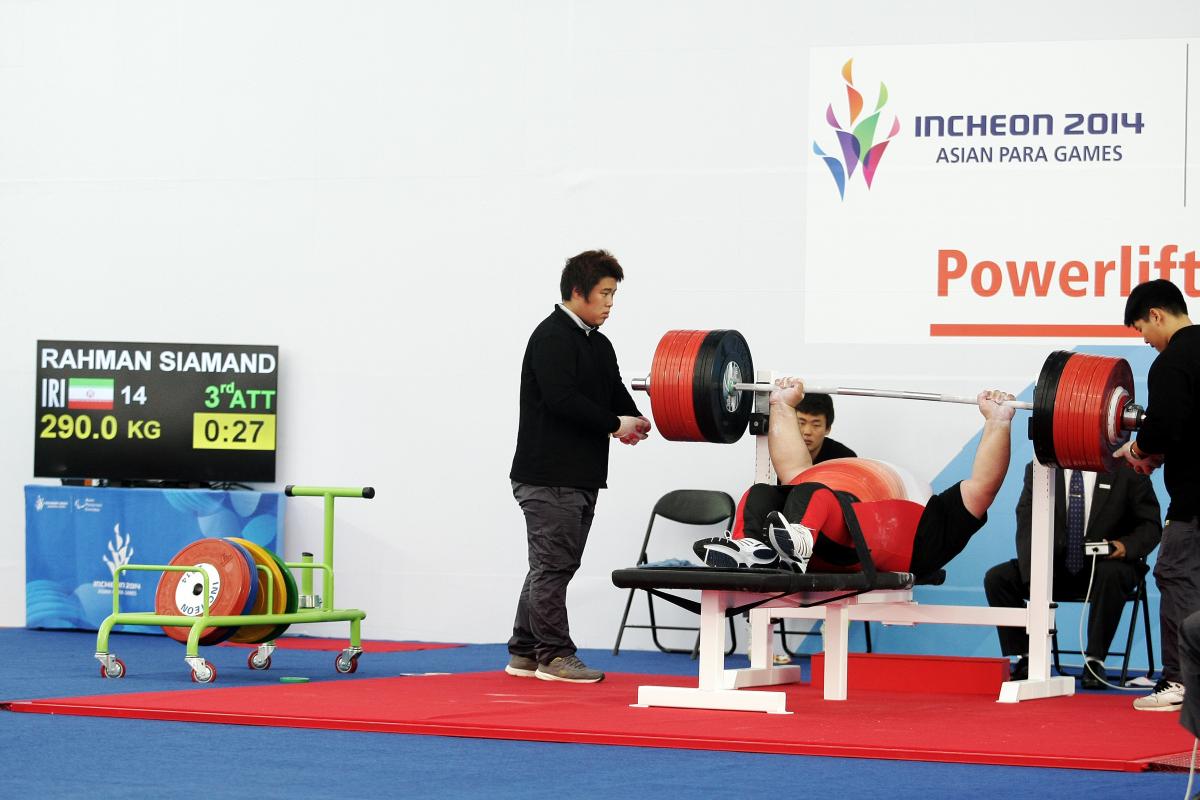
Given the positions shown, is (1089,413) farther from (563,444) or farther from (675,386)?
(563,444)

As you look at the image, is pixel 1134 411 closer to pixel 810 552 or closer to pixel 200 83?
pixel 810 552

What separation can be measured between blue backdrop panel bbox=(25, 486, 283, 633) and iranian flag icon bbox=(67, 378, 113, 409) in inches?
18.0

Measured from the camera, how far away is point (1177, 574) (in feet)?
17.6

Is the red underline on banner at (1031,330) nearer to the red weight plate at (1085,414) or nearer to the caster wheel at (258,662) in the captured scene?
the red weight plate at (1085,414)

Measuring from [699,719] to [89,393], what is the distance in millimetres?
4903

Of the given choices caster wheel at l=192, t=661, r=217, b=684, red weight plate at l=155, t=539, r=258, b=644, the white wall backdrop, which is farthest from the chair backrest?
caster wheel at l=192, t=661, r=217, b=684

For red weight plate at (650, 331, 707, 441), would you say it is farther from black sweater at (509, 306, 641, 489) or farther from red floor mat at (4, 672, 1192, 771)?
red floor mat at (4, 672, 1192, 771)

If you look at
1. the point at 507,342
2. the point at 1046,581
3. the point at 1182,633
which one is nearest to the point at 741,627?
the point at 507,342

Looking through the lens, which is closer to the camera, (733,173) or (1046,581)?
(1046,581)

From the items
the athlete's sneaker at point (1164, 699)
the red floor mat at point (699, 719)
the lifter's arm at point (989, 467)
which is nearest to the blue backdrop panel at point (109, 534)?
the red floor mat at point (699, 719)

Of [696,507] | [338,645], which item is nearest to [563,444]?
[696,507]

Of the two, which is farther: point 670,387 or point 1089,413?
point 670,387

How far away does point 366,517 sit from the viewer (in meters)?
8.52

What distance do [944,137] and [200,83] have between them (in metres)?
3.86
